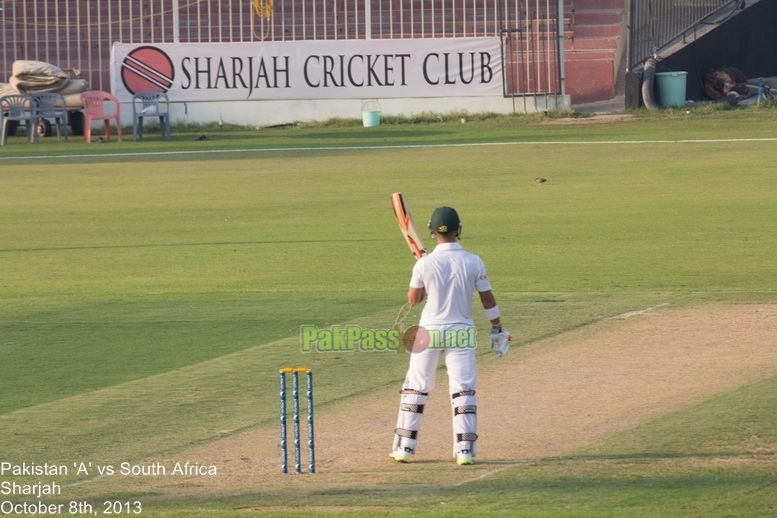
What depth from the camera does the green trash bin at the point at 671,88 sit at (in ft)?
99.3

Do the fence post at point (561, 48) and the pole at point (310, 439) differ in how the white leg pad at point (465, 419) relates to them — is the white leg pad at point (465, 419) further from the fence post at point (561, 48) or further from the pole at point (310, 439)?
the fence post at point (561, 48)

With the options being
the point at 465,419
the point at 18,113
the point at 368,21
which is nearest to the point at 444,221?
the point at 465,419

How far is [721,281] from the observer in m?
13.3

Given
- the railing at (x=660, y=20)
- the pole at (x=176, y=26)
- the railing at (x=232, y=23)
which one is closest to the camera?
the railing at (x=660, y=20)

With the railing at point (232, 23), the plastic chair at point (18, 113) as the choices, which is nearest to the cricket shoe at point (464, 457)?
the plastic chair at point (18, 113)

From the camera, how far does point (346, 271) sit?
14.3 m

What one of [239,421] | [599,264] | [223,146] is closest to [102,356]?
[239,421]

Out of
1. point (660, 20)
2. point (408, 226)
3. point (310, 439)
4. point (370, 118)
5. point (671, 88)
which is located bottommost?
point (310, 439)

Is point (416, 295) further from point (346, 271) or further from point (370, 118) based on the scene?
point (370, 118)

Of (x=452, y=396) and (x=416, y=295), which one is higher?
(x=416, y=295)

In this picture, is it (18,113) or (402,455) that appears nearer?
(402,455)

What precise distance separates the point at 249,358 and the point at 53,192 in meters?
12.7

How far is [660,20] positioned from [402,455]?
2790cm

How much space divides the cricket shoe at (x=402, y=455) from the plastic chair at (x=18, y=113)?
24779 mm
